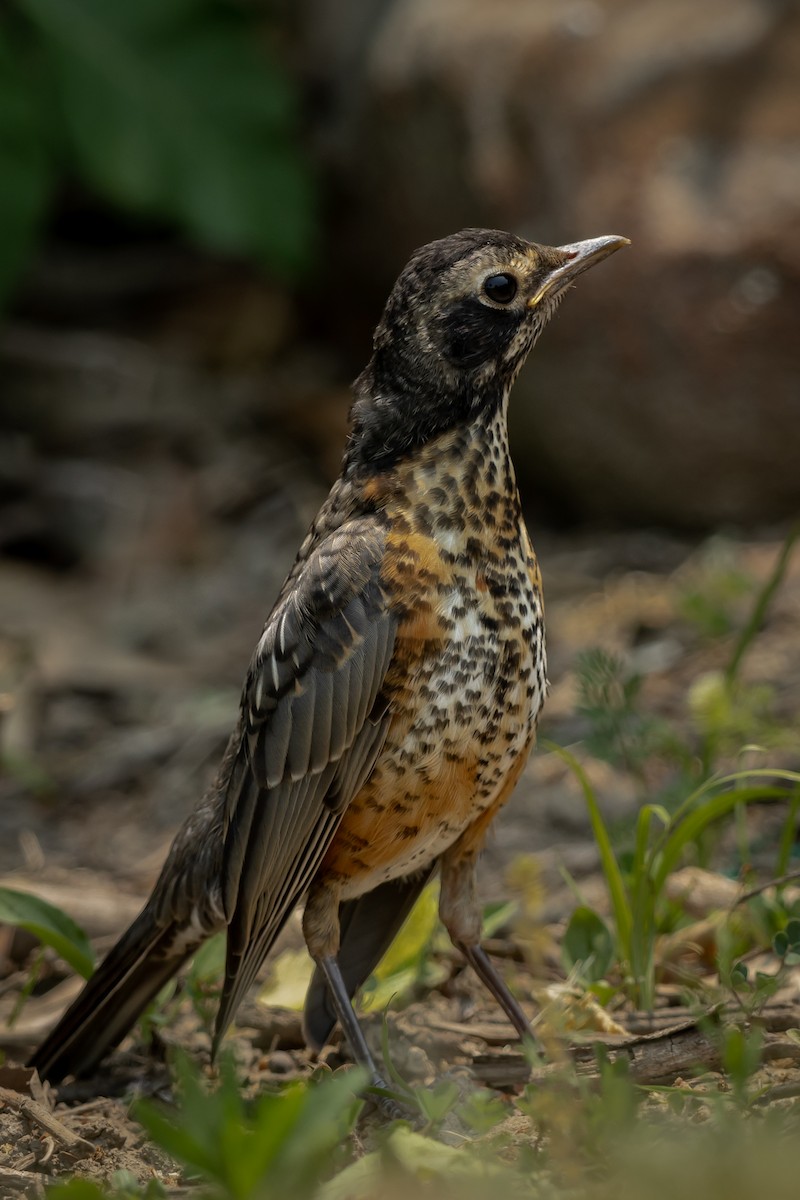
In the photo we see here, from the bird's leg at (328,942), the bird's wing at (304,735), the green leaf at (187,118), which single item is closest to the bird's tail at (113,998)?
the bird's wing at (304,735)

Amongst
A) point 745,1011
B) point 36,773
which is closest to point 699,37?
point 36,773

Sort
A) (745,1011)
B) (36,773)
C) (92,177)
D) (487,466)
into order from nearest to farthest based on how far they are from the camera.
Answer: (745,1011)
(487,466)
(36,773)
(92,177)

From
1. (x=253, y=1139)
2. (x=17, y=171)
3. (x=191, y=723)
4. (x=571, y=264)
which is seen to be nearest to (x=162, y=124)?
(x=17, y=171)

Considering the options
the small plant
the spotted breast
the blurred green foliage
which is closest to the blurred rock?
the blurred green foliage

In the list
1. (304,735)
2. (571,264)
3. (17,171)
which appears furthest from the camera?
(17,171)

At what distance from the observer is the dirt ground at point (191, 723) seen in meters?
4.05

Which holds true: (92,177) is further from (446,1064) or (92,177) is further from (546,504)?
(446,1064)

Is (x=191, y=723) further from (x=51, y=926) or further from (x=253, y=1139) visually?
(x=253, y=1139)

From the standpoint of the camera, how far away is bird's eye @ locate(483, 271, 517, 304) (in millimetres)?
3918

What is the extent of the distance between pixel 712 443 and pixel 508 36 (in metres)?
2.15

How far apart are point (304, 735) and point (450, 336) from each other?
3.49 feet

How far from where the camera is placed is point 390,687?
146 inches

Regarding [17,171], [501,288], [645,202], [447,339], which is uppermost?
[17,171]

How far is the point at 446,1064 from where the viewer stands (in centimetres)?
401
